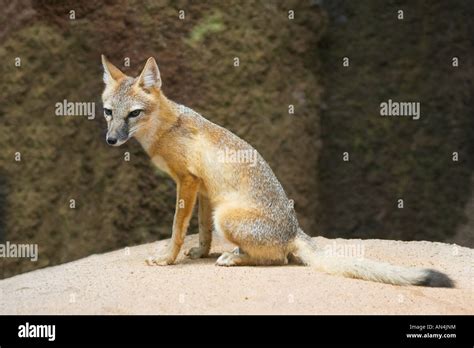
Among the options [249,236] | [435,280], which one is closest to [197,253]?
[249,236]

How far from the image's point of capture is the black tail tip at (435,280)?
6.49 metres

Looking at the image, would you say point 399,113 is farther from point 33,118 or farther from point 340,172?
point 33,118

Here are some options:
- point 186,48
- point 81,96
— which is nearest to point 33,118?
point 81,96

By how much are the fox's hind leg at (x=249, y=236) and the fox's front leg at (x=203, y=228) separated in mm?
438

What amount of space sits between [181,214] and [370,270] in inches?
72.3

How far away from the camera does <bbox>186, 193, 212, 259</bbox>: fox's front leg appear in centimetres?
757

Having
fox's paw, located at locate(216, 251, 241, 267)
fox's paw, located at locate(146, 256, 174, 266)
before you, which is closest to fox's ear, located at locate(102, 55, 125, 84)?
fox's paw, located at locate(146, 256, 174, 266)

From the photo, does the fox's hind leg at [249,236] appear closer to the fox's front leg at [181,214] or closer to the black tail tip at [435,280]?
the fox's front leg at [181,214]

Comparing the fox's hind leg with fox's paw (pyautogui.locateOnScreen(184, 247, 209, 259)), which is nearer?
the fox's hind leg

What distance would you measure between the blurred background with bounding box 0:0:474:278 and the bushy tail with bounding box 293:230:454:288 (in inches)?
103

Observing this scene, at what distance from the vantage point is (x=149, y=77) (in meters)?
7.18

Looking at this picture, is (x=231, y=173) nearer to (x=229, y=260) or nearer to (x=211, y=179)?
(x=211, y=179)

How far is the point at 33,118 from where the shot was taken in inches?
358

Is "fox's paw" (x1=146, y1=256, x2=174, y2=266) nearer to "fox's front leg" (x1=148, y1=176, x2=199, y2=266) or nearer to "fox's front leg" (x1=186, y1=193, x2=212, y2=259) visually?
"fox's front leg" (x1=148, y1=176, x2=199, y2=266)
